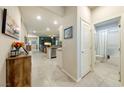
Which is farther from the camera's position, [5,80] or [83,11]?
[83,11]

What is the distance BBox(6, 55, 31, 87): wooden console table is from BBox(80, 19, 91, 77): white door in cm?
173

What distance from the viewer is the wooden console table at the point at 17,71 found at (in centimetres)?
187

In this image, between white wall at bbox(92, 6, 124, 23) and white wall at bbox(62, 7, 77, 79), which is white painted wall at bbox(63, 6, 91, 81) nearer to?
white wall at bbox(62, 7, 77, 79)

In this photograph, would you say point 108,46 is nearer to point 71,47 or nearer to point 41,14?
point 71,47

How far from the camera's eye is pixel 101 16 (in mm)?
3453

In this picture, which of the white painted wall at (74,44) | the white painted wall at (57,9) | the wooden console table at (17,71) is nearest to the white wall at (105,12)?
the white painted wall at (74,44)

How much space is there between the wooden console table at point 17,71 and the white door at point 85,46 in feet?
5.68

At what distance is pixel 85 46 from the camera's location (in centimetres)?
340

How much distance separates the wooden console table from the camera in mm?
1873

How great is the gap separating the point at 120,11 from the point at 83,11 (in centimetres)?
107

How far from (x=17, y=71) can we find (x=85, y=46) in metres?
2.29

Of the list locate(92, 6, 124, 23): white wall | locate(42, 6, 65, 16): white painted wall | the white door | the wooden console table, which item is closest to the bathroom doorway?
locate(92, 6, 124, 23): white wall
